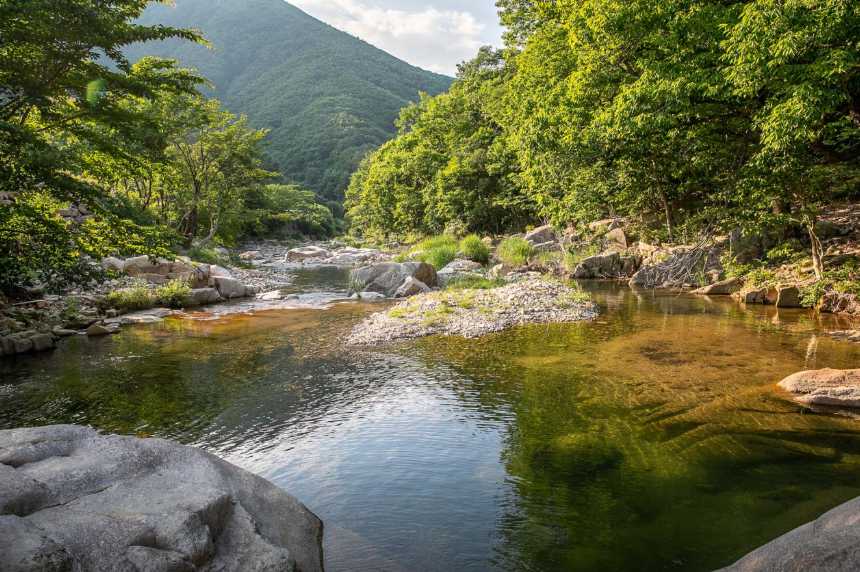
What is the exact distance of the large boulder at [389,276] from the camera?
864 inches

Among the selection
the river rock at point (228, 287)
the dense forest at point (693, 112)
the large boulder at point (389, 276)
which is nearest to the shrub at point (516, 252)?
the dense forest at point (693, 112)

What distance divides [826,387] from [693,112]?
10034 millimetres

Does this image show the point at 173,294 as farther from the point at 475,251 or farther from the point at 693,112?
the point at 693,112

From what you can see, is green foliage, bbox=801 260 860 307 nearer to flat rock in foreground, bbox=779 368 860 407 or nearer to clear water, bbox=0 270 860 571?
clear water, bbox=0 270 860 571

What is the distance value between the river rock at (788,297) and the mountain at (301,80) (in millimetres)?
90758

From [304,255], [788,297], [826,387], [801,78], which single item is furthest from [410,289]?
[304,255]

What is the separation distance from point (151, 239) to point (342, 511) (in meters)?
9.17

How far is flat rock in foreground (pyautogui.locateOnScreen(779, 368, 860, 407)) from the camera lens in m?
7.50

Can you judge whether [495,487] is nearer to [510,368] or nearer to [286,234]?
[510,368]

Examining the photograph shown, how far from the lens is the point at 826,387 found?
305 inches

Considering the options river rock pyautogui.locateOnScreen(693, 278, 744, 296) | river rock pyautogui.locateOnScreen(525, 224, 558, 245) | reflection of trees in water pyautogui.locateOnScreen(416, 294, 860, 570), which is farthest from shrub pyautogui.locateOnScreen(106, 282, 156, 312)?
river rock pyautogui.locateOnScreen(525, 224, 558, 245)

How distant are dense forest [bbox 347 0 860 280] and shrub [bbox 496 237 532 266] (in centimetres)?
232

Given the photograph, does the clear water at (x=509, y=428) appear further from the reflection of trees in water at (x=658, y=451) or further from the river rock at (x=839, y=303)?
the river rock at (x=839, y=303)

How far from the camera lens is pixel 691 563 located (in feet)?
14.2
